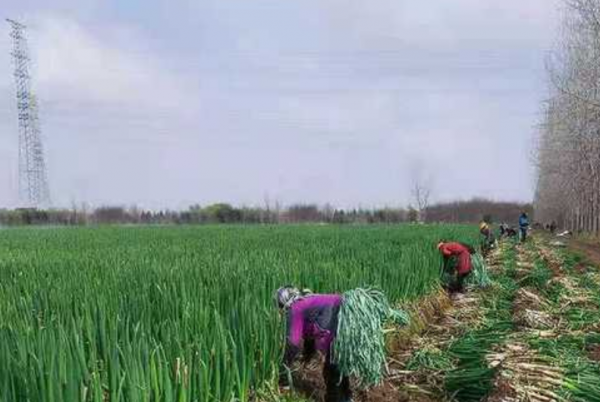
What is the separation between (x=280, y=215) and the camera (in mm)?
91375

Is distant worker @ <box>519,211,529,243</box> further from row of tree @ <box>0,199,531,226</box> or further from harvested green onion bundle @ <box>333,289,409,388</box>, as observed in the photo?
row of tree @ <box>0,199,531,226</box>

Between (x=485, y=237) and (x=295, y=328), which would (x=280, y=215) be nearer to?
(x=485, y=237)

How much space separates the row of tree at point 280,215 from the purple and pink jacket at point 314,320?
70516 mm

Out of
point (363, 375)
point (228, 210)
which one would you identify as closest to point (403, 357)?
point (363, 375)

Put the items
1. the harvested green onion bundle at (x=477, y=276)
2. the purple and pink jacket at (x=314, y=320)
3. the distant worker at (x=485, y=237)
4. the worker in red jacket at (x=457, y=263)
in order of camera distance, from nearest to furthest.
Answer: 1. the purple and pink jacket at (x=314, y=320)
2. the worker in red jacket at (x=457, y=263)
3. the harvested green onion bundle at (x=477, y=276)
4. the distant worker at (x=485, y=237)

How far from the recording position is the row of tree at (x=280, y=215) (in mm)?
79062

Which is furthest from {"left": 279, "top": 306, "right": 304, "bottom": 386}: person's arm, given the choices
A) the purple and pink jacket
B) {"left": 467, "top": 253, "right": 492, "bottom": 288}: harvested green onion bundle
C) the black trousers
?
{"left": 467, "top": 253, "right": 492, "bottom": 288}: harvested green onion bundle

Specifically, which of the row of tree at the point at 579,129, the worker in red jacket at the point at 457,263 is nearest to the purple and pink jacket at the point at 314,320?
the worker in red jacket at the point at 457,263

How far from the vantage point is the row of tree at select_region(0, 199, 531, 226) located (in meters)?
79.1

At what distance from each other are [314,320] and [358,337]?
0.34 metres

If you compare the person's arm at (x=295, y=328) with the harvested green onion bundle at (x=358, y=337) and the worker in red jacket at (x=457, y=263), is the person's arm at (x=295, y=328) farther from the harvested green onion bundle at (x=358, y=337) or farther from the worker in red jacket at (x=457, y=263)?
the worker in red jacket at (x=457, y=263)

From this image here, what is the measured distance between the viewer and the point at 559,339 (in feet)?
21.2

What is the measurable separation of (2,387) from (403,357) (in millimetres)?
4012

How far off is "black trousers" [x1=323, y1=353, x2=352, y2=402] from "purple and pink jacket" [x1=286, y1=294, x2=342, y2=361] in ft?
0.42
